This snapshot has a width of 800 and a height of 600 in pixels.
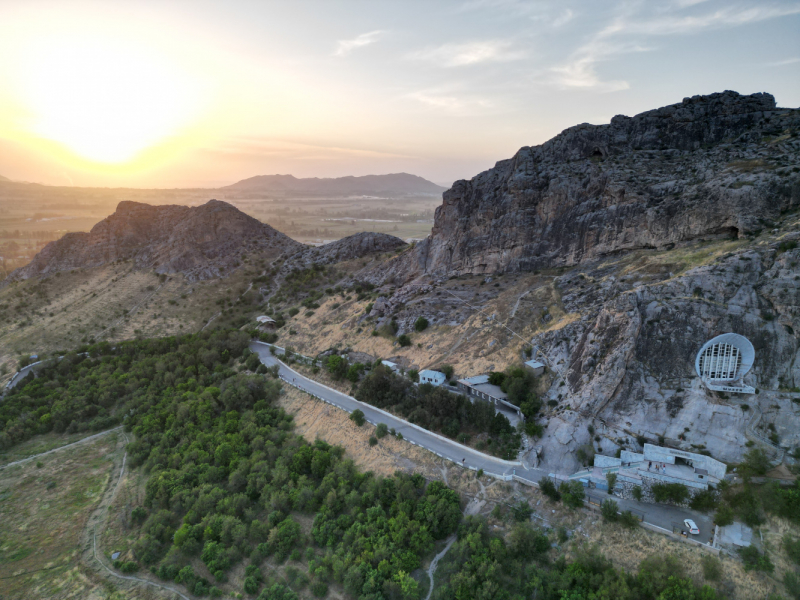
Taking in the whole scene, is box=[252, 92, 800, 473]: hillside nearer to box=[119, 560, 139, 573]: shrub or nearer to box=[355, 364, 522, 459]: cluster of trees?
box=[355, 364, 522, 459]: cluster of trees

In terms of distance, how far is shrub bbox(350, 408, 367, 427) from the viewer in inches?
1521

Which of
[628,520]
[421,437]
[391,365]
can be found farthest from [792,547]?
[391,365]

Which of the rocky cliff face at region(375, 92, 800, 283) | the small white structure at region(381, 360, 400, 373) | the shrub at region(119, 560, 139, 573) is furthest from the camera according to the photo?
the small white structure at region(381, 360, 400, 373)

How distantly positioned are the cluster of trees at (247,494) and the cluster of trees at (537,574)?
7.05 ft

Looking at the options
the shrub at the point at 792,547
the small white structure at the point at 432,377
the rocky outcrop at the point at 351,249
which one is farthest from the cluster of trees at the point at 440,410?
the rocky outcrop at the point at 351,249

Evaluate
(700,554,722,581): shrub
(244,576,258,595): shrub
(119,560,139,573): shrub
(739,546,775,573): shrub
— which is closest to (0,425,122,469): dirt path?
(119,560,139,573): shrub

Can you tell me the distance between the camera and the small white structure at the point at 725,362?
Result: 28877 millimetres

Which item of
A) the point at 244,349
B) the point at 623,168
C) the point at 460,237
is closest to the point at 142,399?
the point at 244,349

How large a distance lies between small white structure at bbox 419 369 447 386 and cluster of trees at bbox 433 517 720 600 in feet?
48.5

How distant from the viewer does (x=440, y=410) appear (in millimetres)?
36500

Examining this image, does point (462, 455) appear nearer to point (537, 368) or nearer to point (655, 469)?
point (537, 368)

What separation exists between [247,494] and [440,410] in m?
17.8

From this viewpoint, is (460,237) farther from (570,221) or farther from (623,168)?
(623,168)

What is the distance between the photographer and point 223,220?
95.7 m
